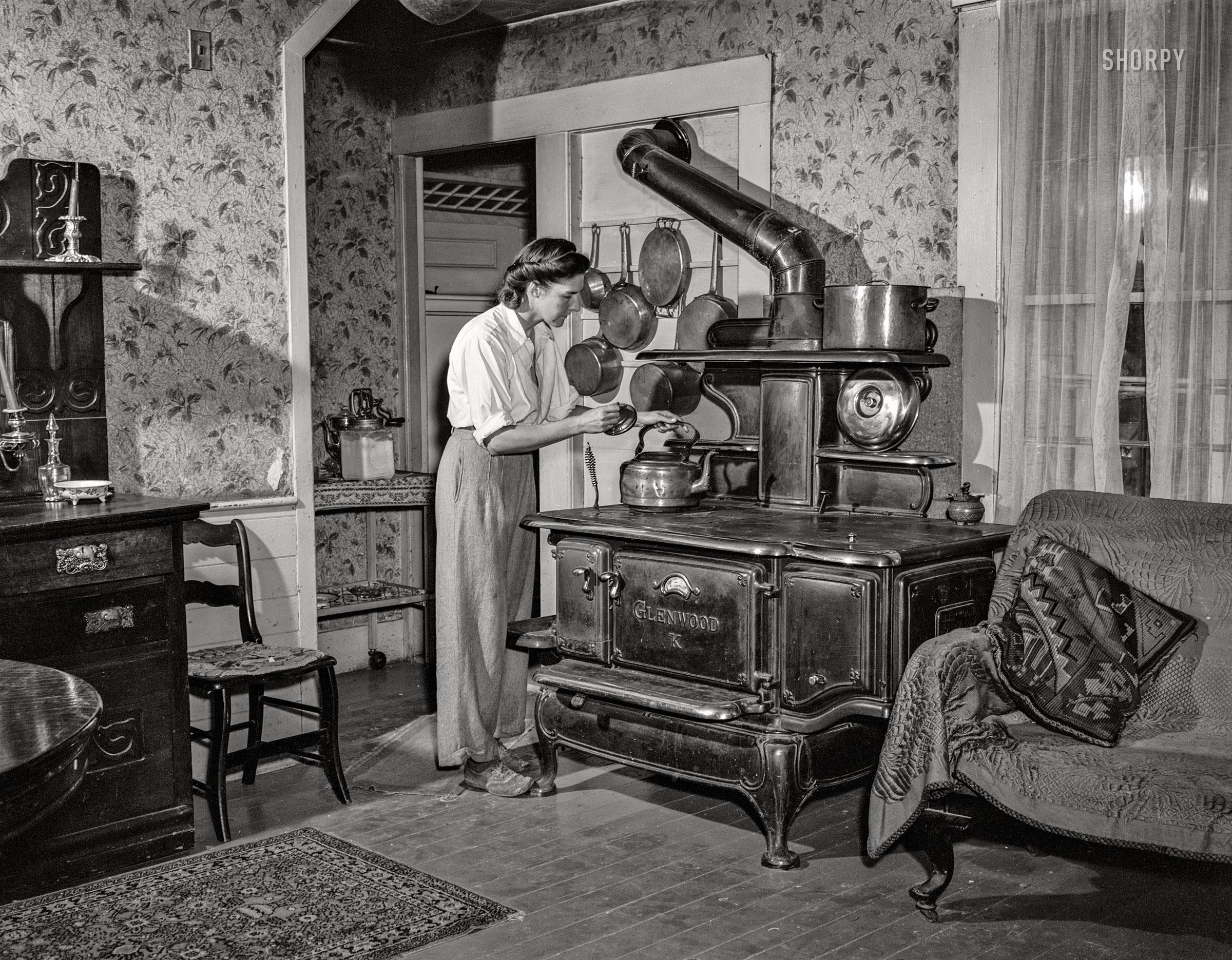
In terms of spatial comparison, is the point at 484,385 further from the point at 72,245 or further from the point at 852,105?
the point at 852,105

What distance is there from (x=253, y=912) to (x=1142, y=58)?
3.16m

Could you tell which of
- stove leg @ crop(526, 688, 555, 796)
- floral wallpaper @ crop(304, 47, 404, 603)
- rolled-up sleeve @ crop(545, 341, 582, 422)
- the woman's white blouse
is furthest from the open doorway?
stove leg @ crop(526, 688, 555, 796)

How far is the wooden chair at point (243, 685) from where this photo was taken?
359 centimetres

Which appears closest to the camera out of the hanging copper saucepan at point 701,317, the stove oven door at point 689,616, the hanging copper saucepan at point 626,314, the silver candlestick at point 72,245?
the stove oven door at point 689,616

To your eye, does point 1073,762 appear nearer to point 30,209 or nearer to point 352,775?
point 352,775

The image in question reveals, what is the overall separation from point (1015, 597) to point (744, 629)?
688 mm

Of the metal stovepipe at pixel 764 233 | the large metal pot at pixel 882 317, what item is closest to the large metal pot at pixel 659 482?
the metal stovepipe at pixel 764 233

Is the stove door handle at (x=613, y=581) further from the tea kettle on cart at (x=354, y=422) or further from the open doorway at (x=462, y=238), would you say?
the open doorway at (x=462, y=238)

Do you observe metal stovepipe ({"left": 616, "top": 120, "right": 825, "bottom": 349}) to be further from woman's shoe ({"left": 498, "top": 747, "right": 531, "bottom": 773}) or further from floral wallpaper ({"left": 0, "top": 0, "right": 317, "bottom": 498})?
woman's shoe ({"left": 498, "top": 747, "right": 531, "bottom": 773})

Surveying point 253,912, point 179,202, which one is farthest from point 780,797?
point 179,202

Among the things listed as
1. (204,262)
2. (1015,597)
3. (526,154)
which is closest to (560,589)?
(1015,597)

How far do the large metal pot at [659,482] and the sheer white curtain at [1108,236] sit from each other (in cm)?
92

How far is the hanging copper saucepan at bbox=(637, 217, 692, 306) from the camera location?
4.70 meters

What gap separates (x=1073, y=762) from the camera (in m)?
2.84
